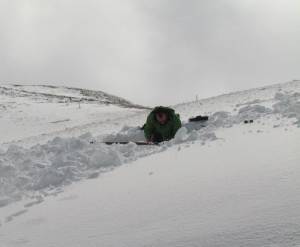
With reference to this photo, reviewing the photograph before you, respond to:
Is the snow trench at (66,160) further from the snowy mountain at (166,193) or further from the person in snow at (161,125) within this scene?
the person in snow at (161,125)

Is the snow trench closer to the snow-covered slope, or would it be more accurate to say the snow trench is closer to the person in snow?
the person in snow

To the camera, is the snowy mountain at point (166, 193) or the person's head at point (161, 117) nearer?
the snowy mountain at point (166, 193)

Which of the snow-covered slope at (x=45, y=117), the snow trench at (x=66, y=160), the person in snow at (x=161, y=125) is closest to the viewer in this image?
the snow trench at (x=66, y=160)

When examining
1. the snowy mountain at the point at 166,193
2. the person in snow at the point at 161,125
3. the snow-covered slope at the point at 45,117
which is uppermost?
the snow-covered slope at the point at 45,117

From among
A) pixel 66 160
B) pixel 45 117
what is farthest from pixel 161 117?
pixel 45 117

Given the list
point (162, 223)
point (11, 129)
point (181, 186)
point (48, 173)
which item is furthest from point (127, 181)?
point (11, 129)

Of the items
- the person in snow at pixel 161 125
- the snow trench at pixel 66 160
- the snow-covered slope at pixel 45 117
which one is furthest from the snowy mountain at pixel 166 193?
the snow-covered slope at pixel 45 117

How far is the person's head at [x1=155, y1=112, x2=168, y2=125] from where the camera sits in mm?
12266

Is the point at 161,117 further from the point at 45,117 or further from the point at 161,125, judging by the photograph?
the point at 45,117

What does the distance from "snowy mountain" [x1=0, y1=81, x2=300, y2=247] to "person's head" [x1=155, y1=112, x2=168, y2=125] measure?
9.24ft

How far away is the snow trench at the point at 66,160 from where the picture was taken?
7.12 m

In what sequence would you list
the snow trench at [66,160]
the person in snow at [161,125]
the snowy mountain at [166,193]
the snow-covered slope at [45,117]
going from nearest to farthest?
the snowy mountain at [166,193], the snow trench at [66,160], the person in snow at [161,125], the snow-covered slope at [45,117]

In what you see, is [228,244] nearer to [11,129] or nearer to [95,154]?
[95,154]

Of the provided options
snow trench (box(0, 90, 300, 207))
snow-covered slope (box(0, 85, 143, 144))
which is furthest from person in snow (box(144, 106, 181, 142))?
snow-covered slope (box(0, 85, 143, 144))
